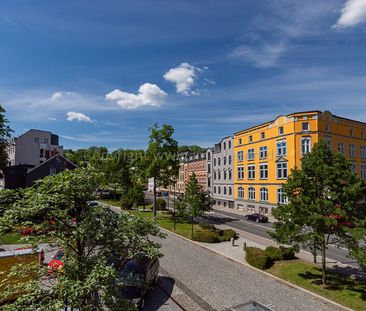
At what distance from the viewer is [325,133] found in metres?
39.2

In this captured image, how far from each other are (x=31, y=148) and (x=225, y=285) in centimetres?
6126

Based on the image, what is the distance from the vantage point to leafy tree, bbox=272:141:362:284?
1323 centimetres

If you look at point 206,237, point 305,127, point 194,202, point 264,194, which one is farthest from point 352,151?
point 206,237

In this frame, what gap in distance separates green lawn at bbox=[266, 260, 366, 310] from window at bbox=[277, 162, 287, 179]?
24.3 meters

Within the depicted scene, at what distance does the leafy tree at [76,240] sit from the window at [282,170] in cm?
3828

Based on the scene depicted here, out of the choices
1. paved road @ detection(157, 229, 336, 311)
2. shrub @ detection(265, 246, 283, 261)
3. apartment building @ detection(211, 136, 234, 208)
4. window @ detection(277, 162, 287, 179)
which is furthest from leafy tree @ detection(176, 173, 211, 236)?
apartment building @ detection(211, 136, 234, 208)

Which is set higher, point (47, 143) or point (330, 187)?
point (47, 143)

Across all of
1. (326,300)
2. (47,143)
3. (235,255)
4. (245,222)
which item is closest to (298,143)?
(245,222)

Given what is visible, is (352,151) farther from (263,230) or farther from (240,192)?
(263,230)

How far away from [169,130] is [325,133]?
75.3 ft

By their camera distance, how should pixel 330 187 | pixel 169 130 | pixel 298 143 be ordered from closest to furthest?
1. pixel 330 187
2. pixel 169 130
3. pixel 298 143

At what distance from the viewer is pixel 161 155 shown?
36.2 metres

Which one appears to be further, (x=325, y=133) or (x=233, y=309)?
(x=325, y=133)

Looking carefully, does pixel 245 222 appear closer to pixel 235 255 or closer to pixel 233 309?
pixel 235 255
